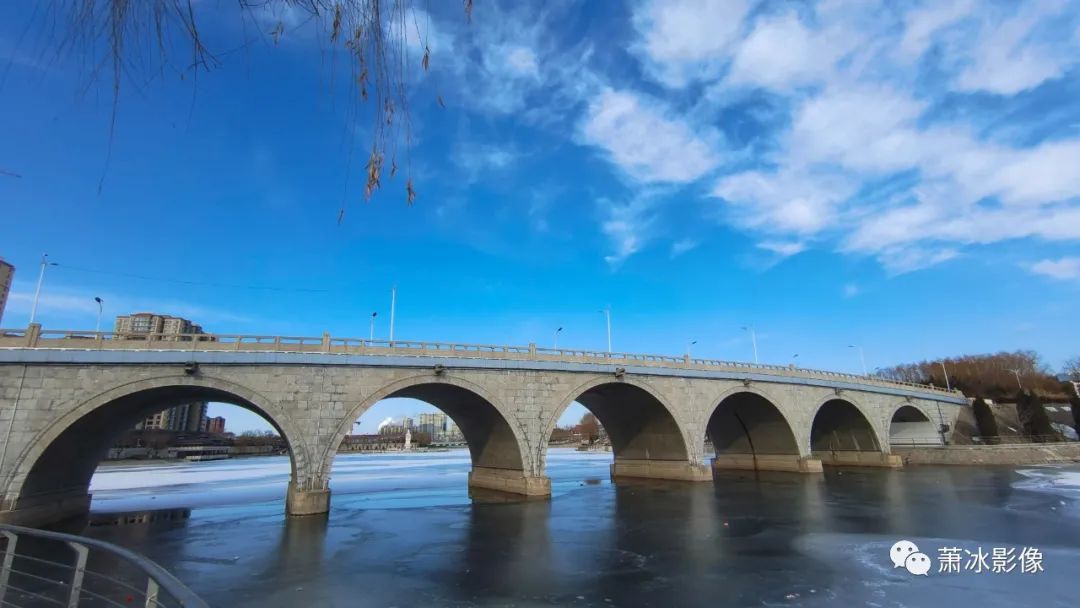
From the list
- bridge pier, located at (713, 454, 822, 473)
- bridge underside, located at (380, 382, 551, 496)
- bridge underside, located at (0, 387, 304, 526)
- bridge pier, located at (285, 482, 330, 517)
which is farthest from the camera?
bridge pier, located at (713, 454, 822, 473)

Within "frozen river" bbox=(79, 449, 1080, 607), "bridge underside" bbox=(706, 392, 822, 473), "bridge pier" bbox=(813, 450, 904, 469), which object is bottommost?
"frozen river" bbox=(79, 449, 1080, 607)

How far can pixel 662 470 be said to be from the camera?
127 feet

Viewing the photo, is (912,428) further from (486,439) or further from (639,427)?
(486,439)

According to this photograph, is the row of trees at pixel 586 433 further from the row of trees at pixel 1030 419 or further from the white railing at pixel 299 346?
the white railing at pixel 299 346

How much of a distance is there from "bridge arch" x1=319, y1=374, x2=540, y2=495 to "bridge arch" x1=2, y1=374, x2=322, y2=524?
2166mm

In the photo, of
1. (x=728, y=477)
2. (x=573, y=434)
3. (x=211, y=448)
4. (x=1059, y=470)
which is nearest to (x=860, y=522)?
(x=728, y=477)

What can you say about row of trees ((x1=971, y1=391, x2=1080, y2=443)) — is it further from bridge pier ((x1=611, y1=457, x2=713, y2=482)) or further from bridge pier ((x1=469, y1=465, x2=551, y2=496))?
bridge pier ((x1=469, y1=465, x2=551, y2=496))

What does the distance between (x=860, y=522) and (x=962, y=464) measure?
3671 centimetres

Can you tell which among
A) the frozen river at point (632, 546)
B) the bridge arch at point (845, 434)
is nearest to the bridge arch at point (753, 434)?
the bridge arch at point (845, 434)

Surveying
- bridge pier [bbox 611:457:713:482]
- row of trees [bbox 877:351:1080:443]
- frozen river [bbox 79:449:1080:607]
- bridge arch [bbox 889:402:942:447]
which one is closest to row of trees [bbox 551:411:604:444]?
row of trees [bbox 877:351:1080:443]

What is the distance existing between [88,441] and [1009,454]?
214 ft

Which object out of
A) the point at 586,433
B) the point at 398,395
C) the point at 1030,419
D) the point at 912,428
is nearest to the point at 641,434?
the point at 398,395

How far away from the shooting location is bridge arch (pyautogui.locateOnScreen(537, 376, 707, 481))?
34750 mm

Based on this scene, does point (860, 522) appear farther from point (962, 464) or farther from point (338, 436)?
point (962, 464)
